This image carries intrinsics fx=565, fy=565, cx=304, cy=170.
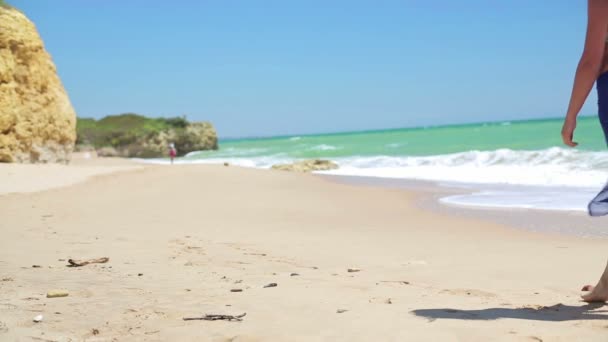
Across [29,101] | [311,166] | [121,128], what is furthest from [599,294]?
[121,128]

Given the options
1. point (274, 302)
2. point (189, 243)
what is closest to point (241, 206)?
point (189, 243)

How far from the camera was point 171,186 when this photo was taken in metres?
13.4

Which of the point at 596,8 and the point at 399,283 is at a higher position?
the point at 596,8

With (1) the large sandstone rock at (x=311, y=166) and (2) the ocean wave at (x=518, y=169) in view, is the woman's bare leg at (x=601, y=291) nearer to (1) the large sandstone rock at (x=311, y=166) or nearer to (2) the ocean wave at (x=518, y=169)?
(2) the ocean wave at (x=518, y=169)

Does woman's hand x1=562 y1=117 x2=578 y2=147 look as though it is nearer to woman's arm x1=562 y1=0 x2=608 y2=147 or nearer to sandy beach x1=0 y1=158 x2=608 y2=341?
woman's arm x1=562 y1=0 x2=608 y2=147

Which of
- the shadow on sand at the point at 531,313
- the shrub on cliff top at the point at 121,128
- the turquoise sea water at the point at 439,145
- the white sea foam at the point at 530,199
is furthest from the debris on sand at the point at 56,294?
the shrub on cliff top at the point at 121,128

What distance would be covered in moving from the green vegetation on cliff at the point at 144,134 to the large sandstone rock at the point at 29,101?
1375 inches

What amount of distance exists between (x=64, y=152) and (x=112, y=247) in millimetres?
15130

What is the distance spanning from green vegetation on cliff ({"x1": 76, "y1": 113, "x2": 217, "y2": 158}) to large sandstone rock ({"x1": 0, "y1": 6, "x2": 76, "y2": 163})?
1375 inches

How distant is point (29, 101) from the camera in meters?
17.7

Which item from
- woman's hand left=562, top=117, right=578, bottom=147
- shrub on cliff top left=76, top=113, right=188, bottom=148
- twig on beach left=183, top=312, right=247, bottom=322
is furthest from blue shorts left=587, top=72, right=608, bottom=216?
shrub on cliff top left=76, top=113, right=188, bottom=148

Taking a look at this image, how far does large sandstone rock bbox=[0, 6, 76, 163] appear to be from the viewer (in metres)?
16.8

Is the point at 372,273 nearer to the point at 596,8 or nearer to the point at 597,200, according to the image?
the point at 597,200

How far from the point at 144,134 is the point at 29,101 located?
124ft
